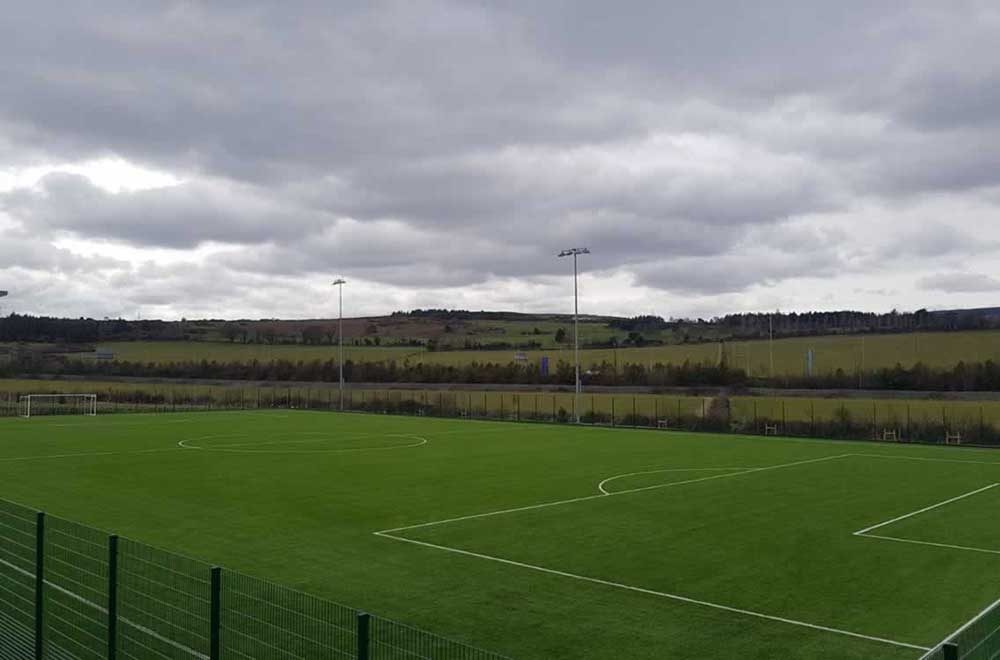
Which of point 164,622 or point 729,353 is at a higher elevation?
point 729,353

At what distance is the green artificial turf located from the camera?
1177cm

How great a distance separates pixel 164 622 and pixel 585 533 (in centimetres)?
944

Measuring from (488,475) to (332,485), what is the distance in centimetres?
557

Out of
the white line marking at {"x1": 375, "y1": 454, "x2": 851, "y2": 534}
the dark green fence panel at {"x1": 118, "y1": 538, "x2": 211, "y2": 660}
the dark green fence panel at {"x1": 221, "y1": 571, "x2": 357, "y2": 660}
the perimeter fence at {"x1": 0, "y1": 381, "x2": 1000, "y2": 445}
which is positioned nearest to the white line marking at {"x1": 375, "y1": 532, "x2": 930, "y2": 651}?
the white line marking at {"x1": 375, "y1": 454, "x2": 851, "y2": 534}

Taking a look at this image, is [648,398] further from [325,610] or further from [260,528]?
[325,610]

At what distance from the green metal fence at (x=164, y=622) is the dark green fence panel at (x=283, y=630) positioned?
0.6 inches

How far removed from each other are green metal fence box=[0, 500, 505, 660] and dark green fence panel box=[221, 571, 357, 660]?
0.01 metres

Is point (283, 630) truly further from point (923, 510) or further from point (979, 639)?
point (923, 510)

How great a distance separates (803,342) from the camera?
10488cm

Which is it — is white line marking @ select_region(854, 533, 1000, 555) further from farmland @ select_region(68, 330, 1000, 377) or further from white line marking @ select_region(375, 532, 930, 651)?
farmland @ select_region(68, 330, 1000, 377)

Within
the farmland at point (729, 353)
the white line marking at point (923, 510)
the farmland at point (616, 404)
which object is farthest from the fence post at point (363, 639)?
the farmland at point (729, 353)

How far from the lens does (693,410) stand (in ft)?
216

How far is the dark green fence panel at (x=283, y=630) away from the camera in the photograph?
9797 mm

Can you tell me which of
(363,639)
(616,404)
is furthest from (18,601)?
(616,404)
